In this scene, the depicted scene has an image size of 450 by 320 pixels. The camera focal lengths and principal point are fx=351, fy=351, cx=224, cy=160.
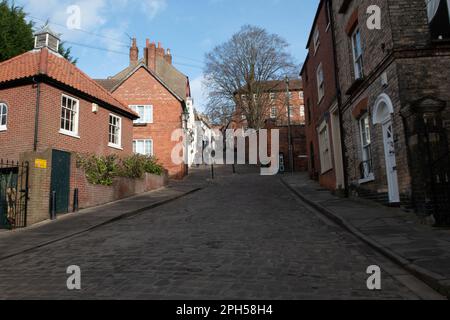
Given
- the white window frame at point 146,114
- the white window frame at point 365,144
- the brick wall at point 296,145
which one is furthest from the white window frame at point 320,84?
the brick wall at point 296,145

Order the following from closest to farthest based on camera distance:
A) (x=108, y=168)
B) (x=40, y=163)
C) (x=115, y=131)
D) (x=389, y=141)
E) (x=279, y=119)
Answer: (x=389, y=141) → (x=40, y=163) → (x=108, y=168) → (x=115, y=131) → (x=279, y=119)

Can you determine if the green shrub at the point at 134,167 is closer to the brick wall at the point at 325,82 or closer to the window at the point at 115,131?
the window at the point at 115,131

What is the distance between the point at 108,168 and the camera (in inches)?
626

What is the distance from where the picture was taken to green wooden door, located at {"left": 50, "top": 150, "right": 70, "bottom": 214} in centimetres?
1279

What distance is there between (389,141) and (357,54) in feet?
13.3

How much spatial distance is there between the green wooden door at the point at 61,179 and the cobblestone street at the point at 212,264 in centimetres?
377

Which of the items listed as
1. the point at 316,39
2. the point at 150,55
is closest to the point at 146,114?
the point at 150,55

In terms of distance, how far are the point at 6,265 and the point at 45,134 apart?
Answer: 26.8 feet

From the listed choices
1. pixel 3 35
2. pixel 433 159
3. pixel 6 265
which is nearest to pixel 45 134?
pixel 6 265

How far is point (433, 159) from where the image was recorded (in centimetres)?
786

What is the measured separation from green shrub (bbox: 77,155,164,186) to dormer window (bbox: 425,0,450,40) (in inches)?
514

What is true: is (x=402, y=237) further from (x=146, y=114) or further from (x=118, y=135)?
(x=146, y=114)

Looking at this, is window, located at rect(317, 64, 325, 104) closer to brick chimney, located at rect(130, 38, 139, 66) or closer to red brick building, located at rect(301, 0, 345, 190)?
red brick building, located at rect(301, 0, 345, 190)

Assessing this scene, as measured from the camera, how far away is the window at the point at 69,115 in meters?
14.9
